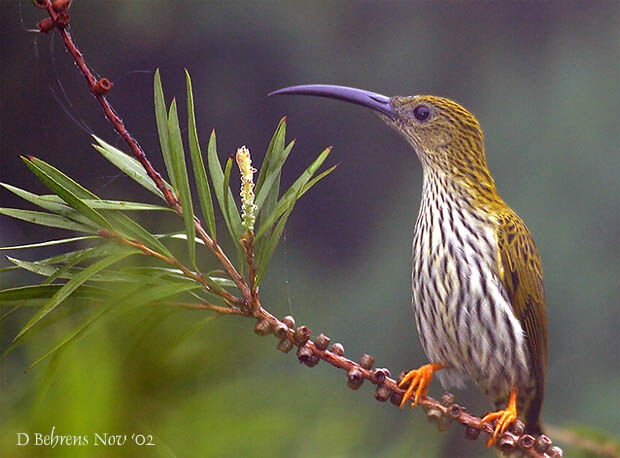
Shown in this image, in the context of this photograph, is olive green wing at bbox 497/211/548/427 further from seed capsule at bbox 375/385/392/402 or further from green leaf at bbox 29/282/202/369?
green leaf at bbox 29/282/202/369

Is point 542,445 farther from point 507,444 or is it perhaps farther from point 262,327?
point 262,327

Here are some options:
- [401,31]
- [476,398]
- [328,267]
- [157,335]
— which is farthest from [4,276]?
[401,31]

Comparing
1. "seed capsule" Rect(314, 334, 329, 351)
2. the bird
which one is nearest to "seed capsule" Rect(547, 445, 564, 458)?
the bird

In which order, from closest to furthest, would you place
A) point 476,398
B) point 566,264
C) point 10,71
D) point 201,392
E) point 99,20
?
point 201,392
point 476,398
point 10,71
point 99,20
point 566,264

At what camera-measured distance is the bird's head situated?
84cm

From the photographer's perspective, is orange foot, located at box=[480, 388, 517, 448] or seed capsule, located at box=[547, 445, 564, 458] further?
orange foot, located at box=[480, 388, 517, 448]

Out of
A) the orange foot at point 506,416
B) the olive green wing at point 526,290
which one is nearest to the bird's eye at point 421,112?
the olive green wing at point 526,290

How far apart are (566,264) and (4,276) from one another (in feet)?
3.68

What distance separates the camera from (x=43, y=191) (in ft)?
3.02

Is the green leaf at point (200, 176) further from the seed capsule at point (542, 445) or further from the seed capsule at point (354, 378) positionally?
the seed capsule at point (542, 445)

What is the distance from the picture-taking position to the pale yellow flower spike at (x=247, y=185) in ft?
1.30

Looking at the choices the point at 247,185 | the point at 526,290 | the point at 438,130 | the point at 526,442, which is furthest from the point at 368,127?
the point at 247,185

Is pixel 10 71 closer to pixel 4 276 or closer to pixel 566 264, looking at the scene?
pixel 4 276

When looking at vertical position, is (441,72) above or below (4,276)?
above
